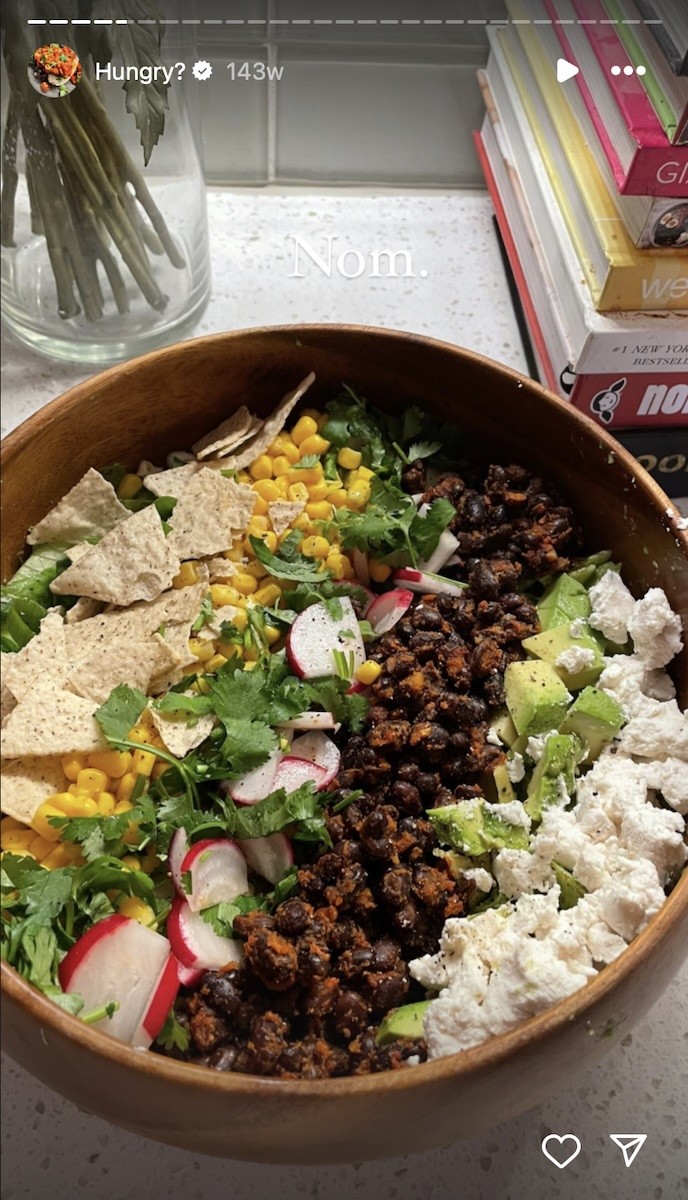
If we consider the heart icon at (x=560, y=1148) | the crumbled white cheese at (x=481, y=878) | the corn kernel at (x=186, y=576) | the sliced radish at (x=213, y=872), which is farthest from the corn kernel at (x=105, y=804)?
the heart icon at (x=560, y=1148)

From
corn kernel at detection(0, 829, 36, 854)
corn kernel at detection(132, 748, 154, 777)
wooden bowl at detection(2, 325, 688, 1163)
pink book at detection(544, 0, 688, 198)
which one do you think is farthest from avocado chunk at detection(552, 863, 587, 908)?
pink book at detection(544, 0, 688, 198)

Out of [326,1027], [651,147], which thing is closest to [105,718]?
[326,1027]

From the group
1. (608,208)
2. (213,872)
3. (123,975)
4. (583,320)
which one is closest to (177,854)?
(213,872)

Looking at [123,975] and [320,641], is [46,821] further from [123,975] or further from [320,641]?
[320,641]

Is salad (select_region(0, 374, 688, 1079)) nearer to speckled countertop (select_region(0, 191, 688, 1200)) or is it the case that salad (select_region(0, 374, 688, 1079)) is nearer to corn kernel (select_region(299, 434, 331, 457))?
corn kernel (select_region(299, 434, 331, 457))

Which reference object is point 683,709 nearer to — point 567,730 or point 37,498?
point 567,730

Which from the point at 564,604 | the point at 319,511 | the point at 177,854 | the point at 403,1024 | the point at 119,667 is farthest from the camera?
the point at 319,511
